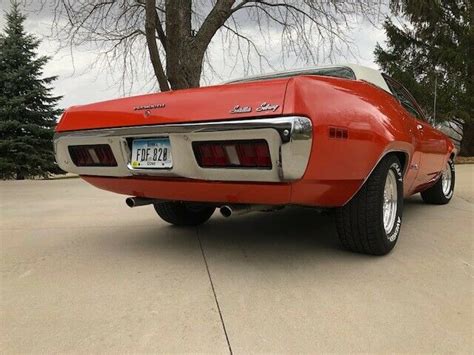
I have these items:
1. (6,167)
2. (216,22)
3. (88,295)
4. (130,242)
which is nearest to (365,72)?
(130,242)

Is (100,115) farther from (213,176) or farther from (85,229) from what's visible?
(85,229)

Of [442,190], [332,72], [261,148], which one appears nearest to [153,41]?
[442,190]

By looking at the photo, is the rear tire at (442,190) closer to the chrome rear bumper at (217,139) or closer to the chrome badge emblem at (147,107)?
the chrome rear bumper at (217,139)

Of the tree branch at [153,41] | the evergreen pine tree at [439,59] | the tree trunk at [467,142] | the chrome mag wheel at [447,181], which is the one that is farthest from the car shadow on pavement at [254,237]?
the tree trunk at [467,142]

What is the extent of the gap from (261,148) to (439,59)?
53.5ft

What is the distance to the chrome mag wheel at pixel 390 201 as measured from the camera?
3377mm

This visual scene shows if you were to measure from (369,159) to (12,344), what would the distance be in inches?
81.1

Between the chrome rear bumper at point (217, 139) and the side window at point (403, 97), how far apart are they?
1874 millimetres

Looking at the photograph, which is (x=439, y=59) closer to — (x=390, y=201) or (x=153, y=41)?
(x=153, y=41)

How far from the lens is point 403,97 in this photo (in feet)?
14.4

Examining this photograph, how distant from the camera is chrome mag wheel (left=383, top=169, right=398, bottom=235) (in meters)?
3.38

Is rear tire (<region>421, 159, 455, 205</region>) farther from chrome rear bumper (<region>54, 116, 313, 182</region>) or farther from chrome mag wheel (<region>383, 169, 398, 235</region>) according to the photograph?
chrome rear bumper (<region>54, 116, 313, 182</region>)

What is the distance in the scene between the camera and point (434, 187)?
5449 mm

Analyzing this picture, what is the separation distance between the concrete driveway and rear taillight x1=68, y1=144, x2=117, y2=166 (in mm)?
636
